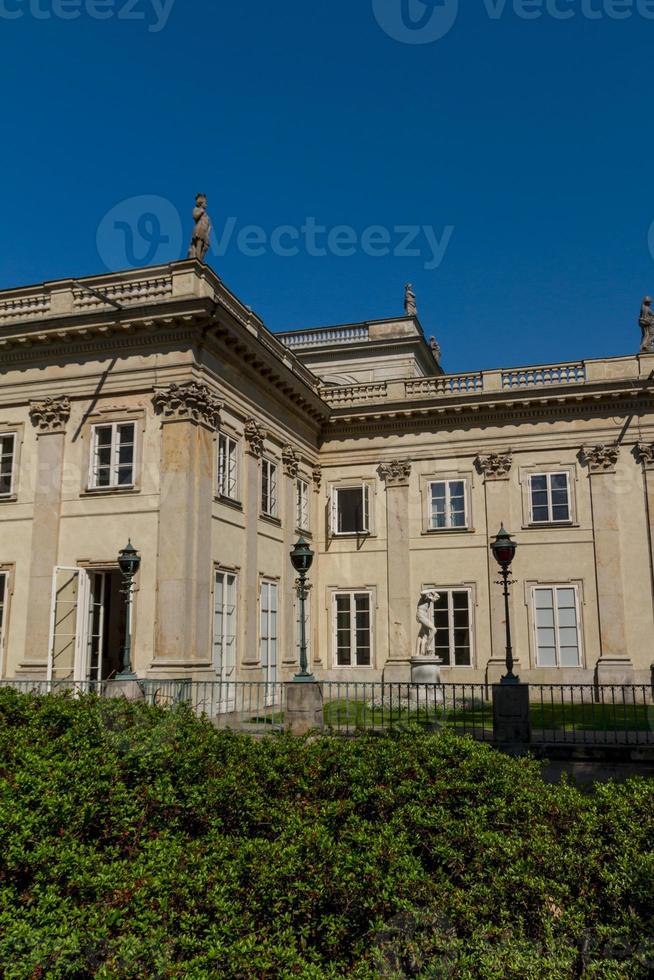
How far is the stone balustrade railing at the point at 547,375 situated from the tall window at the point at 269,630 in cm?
988

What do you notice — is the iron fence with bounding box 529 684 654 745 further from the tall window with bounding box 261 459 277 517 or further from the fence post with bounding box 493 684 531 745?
the tall window with bounding box 261 459 277 517

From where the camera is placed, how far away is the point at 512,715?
40.7ft

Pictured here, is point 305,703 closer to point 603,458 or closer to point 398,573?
point 398,573

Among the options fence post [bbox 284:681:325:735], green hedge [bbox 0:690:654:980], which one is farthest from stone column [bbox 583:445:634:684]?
green hedge [bbox 0:690:654:980]

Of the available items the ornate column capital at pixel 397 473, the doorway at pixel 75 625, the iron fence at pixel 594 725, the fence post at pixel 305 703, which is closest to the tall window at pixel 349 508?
the ornate column capital at pixel 397 473

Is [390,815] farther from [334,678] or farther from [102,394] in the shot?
[334,678]

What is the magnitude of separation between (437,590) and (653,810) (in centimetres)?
1758

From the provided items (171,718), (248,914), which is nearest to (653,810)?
(248,914)

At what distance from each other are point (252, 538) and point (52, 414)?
5.80 m

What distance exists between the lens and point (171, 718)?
30.7ft

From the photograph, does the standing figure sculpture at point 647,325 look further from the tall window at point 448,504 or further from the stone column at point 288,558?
the stone column at point 288,558

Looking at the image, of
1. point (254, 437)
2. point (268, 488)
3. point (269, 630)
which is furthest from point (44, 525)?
point (269, 630)

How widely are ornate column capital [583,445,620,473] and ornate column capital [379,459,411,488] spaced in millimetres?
5525

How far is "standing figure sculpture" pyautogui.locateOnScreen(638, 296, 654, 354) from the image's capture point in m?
24.2
